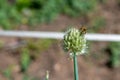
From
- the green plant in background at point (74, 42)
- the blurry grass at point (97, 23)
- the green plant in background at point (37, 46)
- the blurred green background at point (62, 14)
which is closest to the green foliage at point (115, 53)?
the blurred green background at point (62, 14)

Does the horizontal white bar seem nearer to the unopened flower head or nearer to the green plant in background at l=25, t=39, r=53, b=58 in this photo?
the green plant in background at l=25, t=39, r=53, b=58

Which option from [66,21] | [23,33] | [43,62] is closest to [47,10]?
[66,21]

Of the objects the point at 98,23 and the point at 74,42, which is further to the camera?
the point at 98,23

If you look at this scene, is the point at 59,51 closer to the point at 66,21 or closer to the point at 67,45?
the point at 66,21

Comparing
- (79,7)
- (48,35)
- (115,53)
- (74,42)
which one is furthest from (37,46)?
(74,42)

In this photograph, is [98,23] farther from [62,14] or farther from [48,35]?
[48,35]

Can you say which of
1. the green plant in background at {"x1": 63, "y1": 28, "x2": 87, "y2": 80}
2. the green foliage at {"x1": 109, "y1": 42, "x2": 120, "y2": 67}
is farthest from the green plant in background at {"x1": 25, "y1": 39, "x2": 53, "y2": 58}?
the green plant in background at {"x1": 63, "y1": 28, "x2": 87, "y2": 80}
